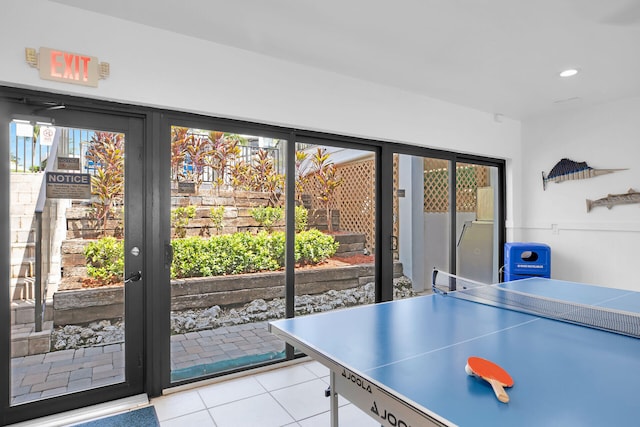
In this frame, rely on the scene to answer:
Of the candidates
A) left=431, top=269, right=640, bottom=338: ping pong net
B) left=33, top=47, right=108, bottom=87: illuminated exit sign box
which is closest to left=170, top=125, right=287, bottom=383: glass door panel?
A: left=33, top=47, right=108, bottom=87: illuminated exit sign box

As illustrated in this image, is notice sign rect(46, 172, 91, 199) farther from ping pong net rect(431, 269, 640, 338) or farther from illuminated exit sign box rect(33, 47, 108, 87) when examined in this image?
ping pong net rect(431, 269, 640, 338)

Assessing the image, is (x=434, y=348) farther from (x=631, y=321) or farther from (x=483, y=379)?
(x=631, y=321)

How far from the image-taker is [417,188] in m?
4.62

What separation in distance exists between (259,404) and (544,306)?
6.14 feet

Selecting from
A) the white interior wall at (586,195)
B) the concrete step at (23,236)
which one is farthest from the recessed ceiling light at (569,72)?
the concrete step at (23,236)

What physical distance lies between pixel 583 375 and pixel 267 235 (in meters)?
2.75

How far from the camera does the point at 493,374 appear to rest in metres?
1.07

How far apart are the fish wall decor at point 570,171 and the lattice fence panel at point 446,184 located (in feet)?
2.43

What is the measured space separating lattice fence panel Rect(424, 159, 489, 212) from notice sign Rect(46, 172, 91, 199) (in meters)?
3.48

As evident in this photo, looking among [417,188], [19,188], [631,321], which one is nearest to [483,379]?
[631,321]

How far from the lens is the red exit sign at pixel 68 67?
7.23 ft

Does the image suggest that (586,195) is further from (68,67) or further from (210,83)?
(68,67)

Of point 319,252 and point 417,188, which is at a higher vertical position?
point 417,188

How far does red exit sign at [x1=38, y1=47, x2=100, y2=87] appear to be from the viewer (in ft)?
7.23
